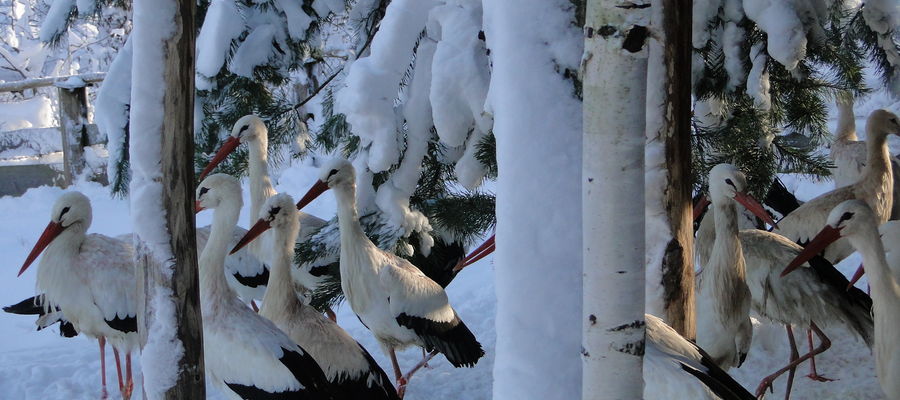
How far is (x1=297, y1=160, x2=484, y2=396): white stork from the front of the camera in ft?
14.8

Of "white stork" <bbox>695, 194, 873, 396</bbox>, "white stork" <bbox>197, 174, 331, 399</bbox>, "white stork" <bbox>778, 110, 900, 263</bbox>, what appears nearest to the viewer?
"white stork" <bbox>197, 174, 331, 399</bbox>

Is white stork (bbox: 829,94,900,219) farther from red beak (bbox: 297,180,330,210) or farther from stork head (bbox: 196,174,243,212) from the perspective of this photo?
stork head (bbox: 196,174,243,212)

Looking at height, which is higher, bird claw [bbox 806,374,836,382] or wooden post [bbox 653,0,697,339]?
wooden post [bbox 653,0,697,339]

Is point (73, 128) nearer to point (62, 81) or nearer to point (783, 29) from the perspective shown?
point (62, 81)

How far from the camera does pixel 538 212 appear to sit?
2.21 metres

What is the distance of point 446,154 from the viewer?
4.14 meters

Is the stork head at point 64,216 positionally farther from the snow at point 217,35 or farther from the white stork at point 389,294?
the snow at point 217,35

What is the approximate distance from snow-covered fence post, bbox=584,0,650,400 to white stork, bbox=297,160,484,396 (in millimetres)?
2793

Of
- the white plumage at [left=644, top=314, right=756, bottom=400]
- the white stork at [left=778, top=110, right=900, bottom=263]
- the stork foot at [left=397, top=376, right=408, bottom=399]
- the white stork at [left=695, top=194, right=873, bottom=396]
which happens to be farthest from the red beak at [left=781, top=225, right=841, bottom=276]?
the stork foot at [left=397, top=376, right=408, bottom=399]

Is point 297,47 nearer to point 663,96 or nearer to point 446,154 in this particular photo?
point 446,154

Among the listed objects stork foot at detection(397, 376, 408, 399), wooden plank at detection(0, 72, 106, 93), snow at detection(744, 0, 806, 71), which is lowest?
stork foot at detection(397, 376, 408, 399)

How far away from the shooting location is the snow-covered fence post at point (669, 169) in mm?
2865

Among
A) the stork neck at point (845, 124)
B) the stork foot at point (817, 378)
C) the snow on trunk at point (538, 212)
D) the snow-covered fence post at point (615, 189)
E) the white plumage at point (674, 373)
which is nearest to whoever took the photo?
the snow-covered fence post at point (615, 189)

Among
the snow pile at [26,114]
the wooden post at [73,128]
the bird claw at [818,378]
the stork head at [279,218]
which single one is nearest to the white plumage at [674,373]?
the stork head at [279,218]
